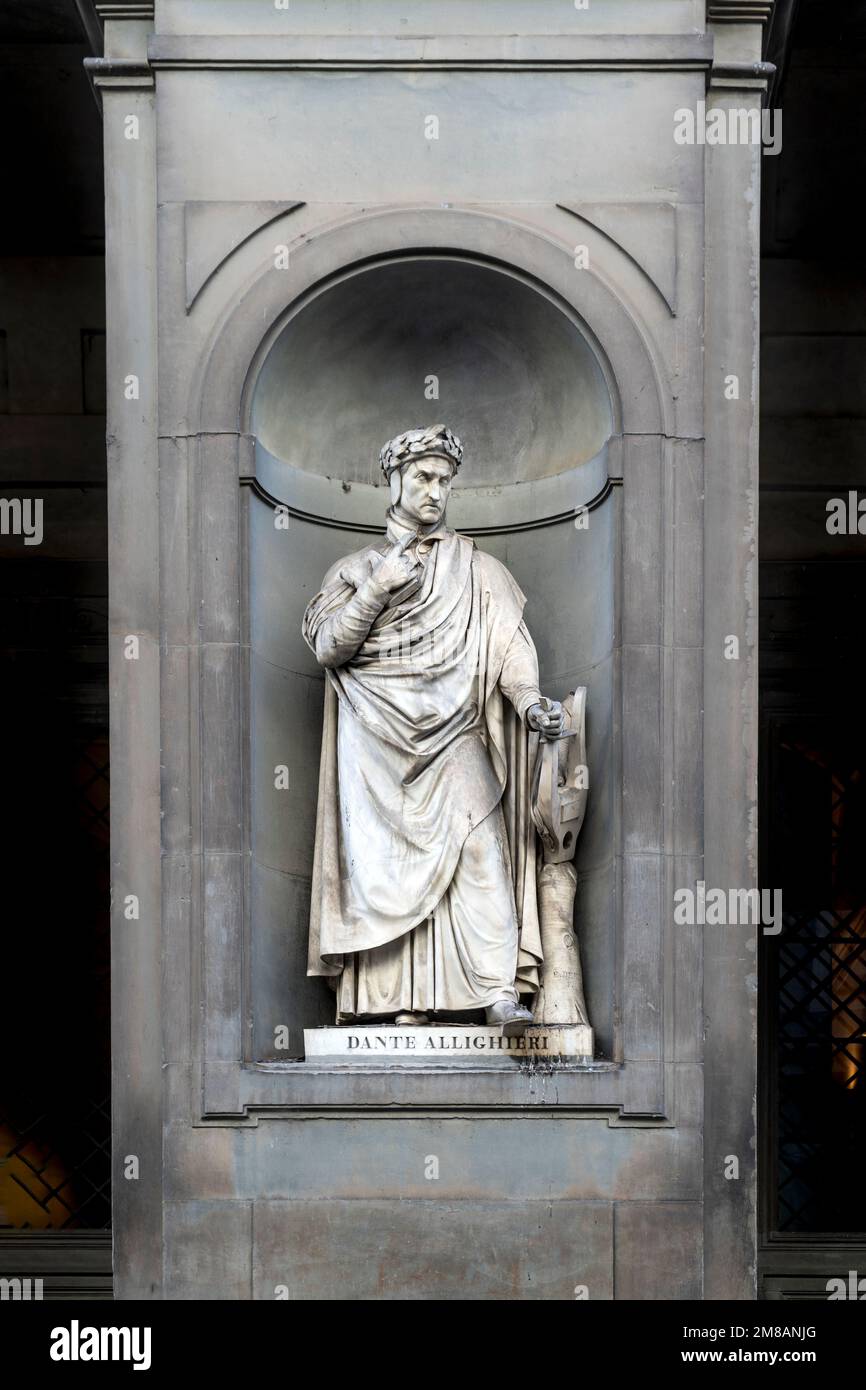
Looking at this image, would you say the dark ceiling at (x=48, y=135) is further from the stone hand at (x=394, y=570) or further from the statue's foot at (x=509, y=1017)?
the statue's foot at (x=509, y=1017)

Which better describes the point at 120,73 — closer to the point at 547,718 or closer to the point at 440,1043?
the point at 547,718

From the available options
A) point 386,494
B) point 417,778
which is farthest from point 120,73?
A: point 417,778

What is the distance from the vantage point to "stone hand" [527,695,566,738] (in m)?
16.2

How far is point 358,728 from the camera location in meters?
16.7

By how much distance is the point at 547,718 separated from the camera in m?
16.2

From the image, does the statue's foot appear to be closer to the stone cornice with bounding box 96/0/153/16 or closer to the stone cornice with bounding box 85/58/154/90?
the stone cornice with bounding box 85/58/154/90

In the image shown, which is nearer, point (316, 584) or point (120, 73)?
point (120, 73)

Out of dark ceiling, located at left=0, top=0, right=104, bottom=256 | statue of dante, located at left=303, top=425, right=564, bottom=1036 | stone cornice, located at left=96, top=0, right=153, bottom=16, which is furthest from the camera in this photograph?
dark ceiling, located at left=0, top=0, right=104, bottom=256

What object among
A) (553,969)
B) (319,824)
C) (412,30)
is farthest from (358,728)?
(412,30)

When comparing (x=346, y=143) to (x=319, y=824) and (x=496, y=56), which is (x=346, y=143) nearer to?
(x=496, y=56)

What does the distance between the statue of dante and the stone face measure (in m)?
0.41

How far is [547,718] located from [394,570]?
1193mm

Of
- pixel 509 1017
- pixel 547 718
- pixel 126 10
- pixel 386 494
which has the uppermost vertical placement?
pixel 126 10

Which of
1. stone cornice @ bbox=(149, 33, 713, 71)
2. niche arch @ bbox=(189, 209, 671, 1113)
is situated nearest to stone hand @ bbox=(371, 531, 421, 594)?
niche arch @ bbox=(189, 209, 671, 1113)
